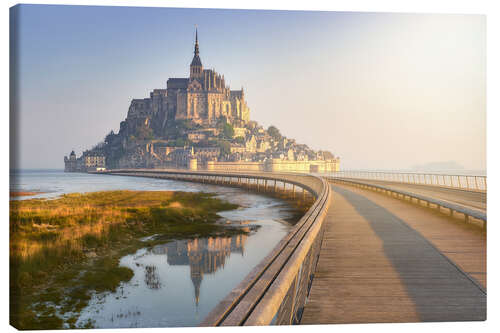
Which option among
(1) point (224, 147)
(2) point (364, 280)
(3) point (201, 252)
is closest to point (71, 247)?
(3) point (201, 252)

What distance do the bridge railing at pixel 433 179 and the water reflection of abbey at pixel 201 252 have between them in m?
6.92

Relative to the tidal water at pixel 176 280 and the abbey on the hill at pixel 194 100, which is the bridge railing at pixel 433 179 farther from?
the abbey on the hill at pixel 194 100

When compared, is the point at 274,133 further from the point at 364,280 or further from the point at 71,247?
the point at 364,280

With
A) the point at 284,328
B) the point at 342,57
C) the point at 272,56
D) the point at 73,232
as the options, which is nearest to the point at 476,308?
the point at 284,328

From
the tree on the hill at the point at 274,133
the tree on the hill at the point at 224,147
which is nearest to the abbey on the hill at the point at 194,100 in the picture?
the tree on the hill at the point at 224,147

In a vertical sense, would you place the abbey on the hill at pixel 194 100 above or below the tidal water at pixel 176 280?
above

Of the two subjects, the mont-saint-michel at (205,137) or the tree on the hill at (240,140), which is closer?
A: the mont-saint-michel at (205,137)

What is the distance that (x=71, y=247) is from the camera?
9070mm

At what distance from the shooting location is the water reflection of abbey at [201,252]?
8711 millimetres

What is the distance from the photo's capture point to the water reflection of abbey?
8711 mm

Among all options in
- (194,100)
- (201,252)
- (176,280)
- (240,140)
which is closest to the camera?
(176,280)

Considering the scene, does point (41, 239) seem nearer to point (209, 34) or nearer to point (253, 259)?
point (253, 259)

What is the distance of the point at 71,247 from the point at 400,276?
7.71 m

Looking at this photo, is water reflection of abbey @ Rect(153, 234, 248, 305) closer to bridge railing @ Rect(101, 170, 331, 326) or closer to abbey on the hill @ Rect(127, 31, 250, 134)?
bridge railing @ Rect(101, 170, 331, 326)
